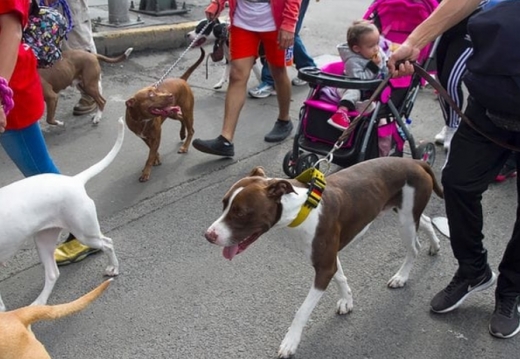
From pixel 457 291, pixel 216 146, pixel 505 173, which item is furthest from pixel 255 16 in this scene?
pixel 457 291

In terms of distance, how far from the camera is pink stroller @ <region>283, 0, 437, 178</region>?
4.68 meters

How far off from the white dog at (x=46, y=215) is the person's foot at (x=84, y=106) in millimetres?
2974

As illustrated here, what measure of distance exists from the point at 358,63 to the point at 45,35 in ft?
8.26

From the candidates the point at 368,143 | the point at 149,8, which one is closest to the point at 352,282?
the point at 368,143

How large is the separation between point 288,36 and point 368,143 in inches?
45.3

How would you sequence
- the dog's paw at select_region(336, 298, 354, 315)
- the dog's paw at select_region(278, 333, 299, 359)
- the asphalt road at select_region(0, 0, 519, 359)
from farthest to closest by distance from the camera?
1. the dog's paw at select_region(336, 298, 354, 315)
2. the asphalt road at select_region(0, 0, 519, 359)
3. the dog's paw at select_region(278, 333, 299, 359)

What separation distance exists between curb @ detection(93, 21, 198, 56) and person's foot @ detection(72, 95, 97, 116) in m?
1.91

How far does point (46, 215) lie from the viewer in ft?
10.4

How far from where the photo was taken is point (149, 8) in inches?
395

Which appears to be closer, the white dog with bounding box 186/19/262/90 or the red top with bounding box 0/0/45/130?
the red top with bounding box 0/0/45/130

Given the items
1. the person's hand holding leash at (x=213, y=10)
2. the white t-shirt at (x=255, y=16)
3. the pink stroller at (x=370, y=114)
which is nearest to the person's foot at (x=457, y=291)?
the pink stroller at (x=370, y=114)

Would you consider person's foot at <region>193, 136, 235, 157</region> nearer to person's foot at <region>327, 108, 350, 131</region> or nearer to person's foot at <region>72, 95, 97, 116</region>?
person's foot at <region>327, 108, 350, 131</region>

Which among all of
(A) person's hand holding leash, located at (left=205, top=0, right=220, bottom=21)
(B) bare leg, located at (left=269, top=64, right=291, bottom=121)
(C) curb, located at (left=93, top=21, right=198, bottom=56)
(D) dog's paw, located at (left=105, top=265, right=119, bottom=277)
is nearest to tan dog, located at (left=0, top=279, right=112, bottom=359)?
(D) dog's paw, located at (left=105, top=265, right=119, bottom=277)

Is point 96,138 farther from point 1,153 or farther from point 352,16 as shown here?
point 352,16
